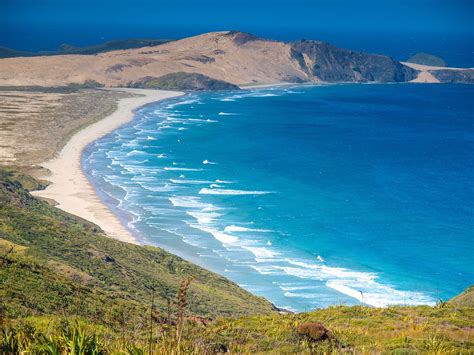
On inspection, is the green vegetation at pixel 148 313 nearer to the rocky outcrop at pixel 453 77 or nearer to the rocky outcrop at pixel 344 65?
the rocky outcrop at pixel 344 65

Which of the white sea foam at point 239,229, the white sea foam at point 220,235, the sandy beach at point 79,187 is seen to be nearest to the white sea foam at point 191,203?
the white sea foam at point 220,235

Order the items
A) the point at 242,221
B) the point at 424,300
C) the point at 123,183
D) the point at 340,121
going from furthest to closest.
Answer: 1. the point at 340,121
2. the point at 123,183
3. the point at 242,221
4. the point at 424,300

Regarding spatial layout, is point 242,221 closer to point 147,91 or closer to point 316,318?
point 316,318

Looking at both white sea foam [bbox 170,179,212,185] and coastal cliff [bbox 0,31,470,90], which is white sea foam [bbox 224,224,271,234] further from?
coastal cliff [bbox 0,31,470,90]

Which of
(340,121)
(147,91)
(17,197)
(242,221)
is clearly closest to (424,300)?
(242,221)

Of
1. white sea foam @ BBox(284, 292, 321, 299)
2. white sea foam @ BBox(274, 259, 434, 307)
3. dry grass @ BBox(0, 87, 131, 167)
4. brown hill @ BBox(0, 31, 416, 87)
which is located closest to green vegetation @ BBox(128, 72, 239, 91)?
brown hill @ BBox(0, 31, 416, 87)

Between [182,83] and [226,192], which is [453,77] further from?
[226,192]
